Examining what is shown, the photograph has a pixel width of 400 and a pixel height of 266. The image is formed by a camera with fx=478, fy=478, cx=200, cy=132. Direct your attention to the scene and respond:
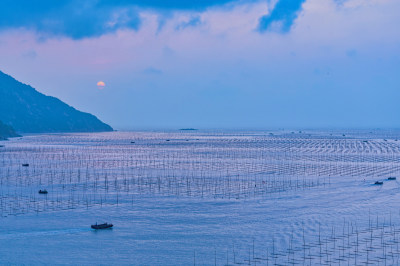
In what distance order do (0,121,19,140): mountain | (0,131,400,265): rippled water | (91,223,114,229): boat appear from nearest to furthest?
(0,131,400,265): rippled water, (91,223,114,229): boat, (0,121,19,140): mountain

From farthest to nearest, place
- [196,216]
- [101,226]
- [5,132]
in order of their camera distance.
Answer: [5,132], [196,216], [101,226]

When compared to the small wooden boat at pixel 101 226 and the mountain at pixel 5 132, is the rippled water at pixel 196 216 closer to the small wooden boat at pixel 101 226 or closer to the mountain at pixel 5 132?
the small wooden boat at pixel 101 226

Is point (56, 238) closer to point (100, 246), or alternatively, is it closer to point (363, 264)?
point (100, 246)

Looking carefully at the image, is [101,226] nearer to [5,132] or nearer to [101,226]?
[101,226]

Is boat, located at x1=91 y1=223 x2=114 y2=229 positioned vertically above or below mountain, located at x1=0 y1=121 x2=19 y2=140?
below

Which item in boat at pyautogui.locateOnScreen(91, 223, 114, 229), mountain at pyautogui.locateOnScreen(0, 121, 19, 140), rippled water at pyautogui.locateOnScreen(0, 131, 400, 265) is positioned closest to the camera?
rippled water at pyautogui.locateOnScreen(0, 131, 400, 265)

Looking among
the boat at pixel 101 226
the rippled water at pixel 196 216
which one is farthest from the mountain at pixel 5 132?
the boat at pixel 101 226

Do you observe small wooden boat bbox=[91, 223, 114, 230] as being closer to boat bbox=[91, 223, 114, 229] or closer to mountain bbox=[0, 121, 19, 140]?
boat bbox=[91, 223, 114, 229]

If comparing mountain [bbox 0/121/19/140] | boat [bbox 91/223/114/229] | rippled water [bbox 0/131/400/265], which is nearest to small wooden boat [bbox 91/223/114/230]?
boat [bbox 91/223/114/229]

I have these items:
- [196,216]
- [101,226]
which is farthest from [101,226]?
[196,216]

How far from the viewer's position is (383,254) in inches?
1071

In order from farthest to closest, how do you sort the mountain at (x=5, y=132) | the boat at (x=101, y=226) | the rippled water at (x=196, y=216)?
the mountain at (x=5, y=132) → the boat at (x=101, y=226) → the rippled water at (x=196, y=216)

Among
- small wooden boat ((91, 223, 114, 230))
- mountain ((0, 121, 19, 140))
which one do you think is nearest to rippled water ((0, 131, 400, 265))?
small wooden boat ((91, 223, 114, 230))

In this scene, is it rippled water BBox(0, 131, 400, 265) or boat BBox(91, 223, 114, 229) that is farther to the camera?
boat BBox(91, 223, 114, 229)
